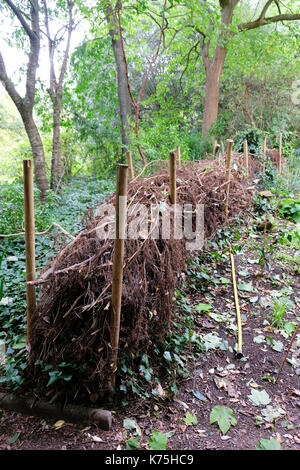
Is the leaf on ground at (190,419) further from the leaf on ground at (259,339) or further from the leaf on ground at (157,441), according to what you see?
the leaf on ground at (259,339)

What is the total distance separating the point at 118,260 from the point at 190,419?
1245 millimetres

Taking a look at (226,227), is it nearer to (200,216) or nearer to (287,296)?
(200,216)

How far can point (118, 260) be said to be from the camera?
1.87 m

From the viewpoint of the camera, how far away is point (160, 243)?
255 centimetres

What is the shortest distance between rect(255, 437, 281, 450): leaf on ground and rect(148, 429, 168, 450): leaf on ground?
0.60 metres

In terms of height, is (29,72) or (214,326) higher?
(29,72)

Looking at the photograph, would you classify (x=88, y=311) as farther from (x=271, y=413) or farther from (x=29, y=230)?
(x=271, y=413)

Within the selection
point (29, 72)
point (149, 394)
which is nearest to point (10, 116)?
point (29, 72)

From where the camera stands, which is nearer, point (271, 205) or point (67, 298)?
point (67, 298)

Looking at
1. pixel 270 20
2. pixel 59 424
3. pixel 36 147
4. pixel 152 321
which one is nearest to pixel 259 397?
pixel 152 321

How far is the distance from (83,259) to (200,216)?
2081 mm

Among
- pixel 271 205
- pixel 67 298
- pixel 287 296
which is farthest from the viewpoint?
pixel 271 205
